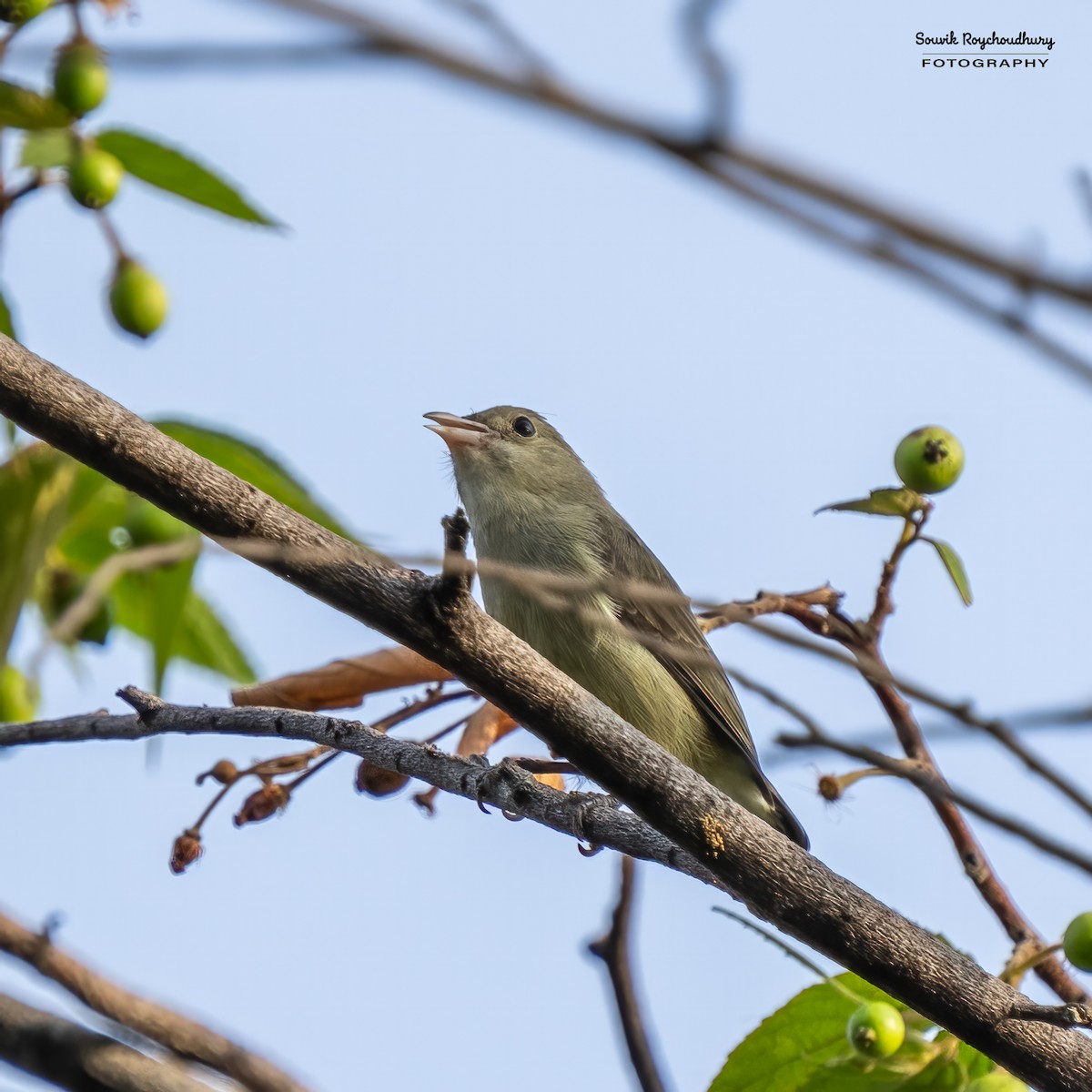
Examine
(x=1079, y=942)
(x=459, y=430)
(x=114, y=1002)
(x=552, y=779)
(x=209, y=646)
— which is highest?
(x=459, y=430)

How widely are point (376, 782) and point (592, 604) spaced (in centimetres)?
164

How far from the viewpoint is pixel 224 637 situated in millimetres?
4746

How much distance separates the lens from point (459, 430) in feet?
20.0

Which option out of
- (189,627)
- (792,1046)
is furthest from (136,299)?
(792,1046)

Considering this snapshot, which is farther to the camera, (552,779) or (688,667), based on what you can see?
(688,667)

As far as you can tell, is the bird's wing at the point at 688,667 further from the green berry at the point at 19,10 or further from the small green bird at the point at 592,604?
the green berry at the point at 19,10

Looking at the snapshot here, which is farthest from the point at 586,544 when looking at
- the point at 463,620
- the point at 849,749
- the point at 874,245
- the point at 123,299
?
the point at 874,245

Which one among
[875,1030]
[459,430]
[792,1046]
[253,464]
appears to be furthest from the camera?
[459,430]

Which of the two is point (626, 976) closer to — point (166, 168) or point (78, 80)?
point (166, 168)

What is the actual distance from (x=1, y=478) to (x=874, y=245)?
3006mm

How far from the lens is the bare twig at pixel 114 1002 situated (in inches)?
126

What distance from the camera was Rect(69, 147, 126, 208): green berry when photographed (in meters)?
3.94

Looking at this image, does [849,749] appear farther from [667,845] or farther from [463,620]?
[667,845]

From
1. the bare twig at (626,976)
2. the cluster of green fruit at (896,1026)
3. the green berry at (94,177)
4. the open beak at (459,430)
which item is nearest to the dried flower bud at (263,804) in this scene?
the bare twig at (626,976)
